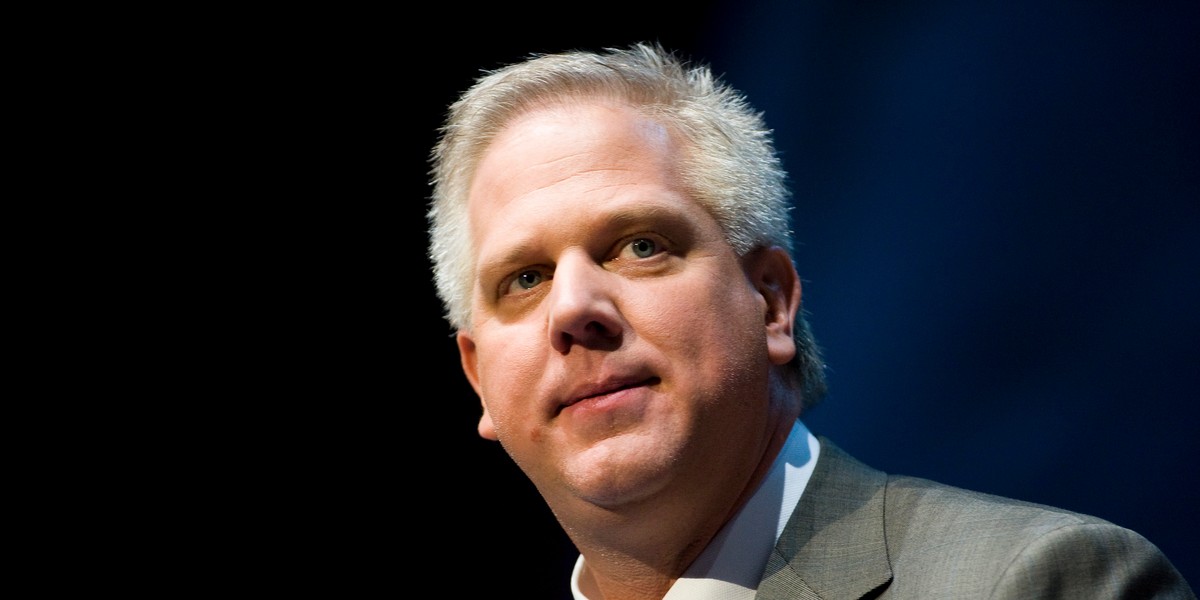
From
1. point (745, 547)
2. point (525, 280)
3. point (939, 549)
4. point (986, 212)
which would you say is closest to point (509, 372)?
point (525, 280)

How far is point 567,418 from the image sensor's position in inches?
66.6

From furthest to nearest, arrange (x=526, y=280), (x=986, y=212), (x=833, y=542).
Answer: (x=986, y=212)
(x=526, y=280)
(x=833, y=542)

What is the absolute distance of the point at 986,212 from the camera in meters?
2.45

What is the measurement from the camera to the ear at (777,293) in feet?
6.10

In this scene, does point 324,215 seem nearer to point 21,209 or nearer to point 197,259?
point 197,259

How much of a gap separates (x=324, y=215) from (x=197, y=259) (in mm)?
371

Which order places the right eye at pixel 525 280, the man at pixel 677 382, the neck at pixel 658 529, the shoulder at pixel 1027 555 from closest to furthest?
the shoulder at pixel 1027 555, the man at pixel 677 382, the neck at pixel 658 529, the right eye at pixel 525 280

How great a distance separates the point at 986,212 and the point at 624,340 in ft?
3.96

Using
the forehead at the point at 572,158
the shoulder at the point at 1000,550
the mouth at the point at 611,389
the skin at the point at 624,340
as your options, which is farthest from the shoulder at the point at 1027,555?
the forehead at the point at 572,158

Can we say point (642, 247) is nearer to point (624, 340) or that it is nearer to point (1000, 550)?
point (624, 340)

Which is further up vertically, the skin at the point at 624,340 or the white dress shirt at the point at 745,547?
the skin at the point at 624,340

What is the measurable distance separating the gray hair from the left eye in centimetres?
16

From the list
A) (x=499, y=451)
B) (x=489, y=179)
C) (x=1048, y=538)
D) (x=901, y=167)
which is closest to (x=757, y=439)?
(x=1048, y=538)

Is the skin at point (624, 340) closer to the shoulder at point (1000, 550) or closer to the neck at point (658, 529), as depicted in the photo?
the neck at point (658, 529)
